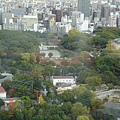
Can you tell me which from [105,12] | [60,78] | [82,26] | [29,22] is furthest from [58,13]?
[60,78]

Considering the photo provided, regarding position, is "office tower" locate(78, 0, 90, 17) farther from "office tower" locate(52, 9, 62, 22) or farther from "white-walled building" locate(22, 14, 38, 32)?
"white-walled building" locate(22, 14, 38, 32)

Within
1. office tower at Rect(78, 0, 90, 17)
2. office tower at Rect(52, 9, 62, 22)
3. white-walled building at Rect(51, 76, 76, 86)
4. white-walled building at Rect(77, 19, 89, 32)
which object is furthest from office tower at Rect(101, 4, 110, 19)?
white-walled building at Rect(51, 76, 76, 86)

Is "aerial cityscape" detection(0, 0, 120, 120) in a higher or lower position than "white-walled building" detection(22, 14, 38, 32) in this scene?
lower

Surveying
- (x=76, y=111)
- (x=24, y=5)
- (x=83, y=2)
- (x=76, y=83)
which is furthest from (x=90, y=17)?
(x=76, y=111)

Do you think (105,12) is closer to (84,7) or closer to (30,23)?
(84,7)

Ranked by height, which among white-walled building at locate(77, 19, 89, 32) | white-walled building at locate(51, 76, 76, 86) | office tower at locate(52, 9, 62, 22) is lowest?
white-walled building at locate(51, 76, 76, 86)

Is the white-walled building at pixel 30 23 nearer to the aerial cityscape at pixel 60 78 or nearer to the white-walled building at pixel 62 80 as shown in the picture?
the aerial cityscape at pixel 60 78

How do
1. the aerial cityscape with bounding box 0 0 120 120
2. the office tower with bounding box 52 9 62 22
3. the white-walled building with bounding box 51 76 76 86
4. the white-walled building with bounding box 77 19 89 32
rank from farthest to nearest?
the office tower with bounding box 52 9 62 22 → the white-walled building with bounding box 77 19 89 32 → the white-walled building with bounding box 51 76 76 86 → the aerial cityscape with bounding box 0 0 120 120

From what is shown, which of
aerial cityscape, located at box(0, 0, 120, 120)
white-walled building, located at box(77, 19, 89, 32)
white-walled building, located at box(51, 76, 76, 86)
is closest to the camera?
aerial cityscape, located at box(0, 0, 120, 120)

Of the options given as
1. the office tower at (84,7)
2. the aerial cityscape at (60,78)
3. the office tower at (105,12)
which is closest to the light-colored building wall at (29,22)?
the aerial cityscape at (60,78)

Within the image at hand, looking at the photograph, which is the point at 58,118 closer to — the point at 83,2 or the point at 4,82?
the point at 4,82

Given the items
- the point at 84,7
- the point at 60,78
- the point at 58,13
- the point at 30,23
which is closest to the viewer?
the point at 60,78
